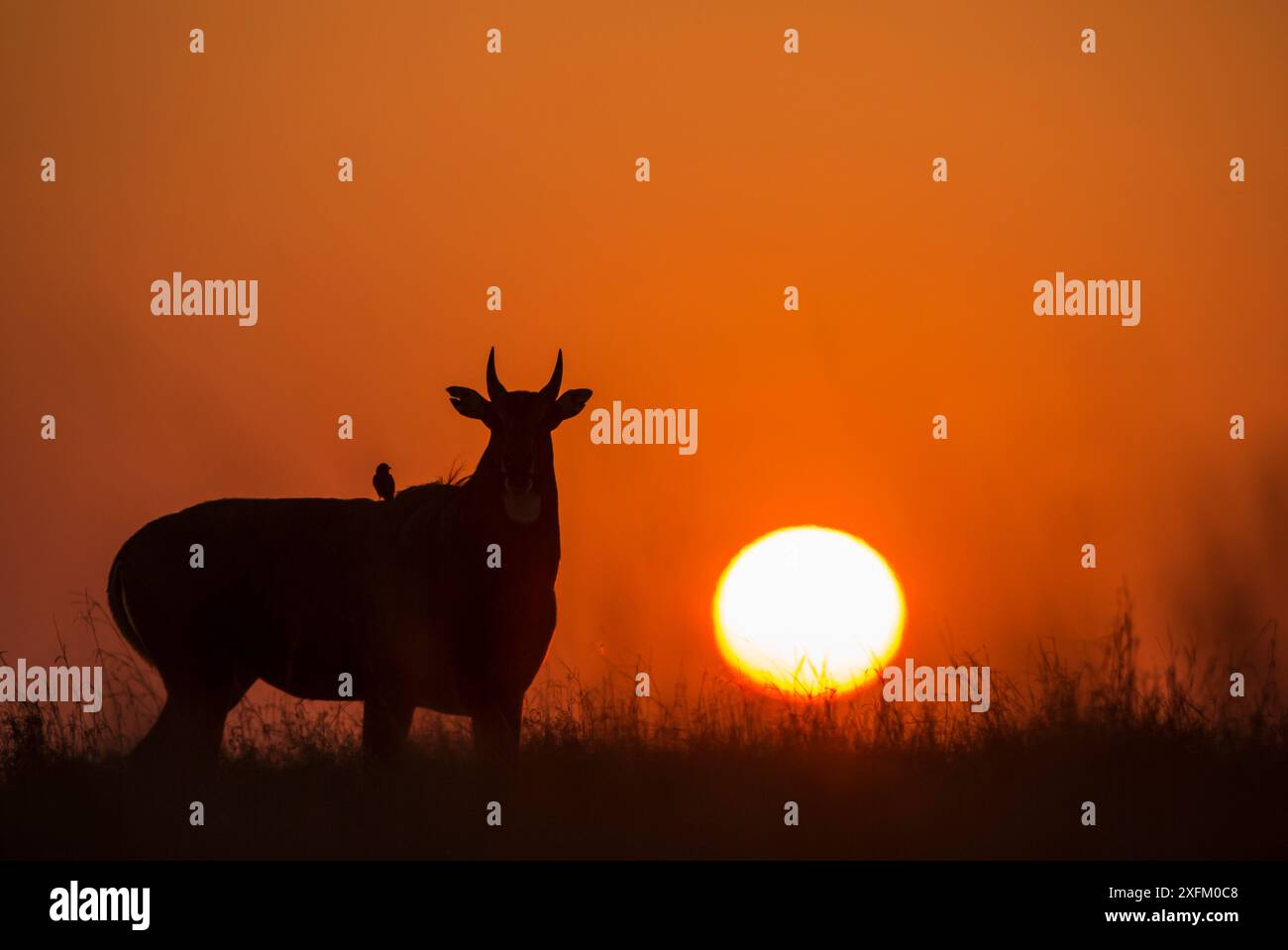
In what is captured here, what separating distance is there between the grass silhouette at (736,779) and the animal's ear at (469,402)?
6.20 feet

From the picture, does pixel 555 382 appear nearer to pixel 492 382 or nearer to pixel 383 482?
pixel 492 382

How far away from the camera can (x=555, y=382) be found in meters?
11.6

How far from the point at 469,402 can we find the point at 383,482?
1.61m

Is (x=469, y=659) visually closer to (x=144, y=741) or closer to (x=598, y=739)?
(x=598, y=739)

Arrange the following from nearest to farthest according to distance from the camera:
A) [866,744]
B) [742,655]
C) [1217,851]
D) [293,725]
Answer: [1217,851] → [866,744] → [293,725] → [742,655]

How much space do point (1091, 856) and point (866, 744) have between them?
5.50 ft

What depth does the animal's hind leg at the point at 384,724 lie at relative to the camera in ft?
36.6

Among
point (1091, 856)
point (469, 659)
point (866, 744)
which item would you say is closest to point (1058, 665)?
point (866, 744)

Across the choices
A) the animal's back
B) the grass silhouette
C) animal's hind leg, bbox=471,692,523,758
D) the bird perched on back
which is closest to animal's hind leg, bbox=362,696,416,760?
the grass silhouette

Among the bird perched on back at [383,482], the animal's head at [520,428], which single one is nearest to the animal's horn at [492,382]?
the animal's head at [520,428]

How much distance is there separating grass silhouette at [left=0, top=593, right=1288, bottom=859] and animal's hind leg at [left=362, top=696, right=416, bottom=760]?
13 cm

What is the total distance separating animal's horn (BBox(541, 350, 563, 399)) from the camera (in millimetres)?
11508
